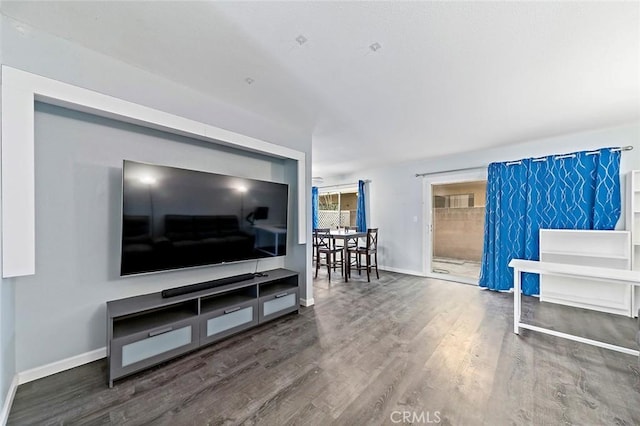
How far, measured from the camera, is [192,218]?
231 cm

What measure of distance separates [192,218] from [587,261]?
501cm

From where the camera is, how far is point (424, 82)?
220 centimetres

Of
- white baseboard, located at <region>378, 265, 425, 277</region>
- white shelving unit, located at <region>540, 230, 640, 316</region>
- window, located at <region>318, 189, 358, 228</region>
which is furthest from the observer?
window, located at <region>318, 189, 358, 228</region>

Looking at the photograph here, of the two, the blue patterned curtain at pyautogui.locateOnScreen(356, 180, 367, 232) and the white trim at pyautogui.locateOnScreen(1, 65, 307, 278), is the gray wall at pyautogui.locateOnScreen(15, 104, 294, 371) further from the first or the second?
the blue patterned curtain at pyautogui.locateOnScreen(356, 180, 367, 232)

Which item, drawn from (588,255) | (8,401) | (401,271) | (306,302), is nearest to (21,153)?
(8,401)

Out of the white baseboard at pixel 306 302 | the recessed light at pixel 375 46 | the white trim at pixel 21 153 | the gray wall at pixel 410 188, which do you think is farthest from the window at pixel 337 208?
the white trim at pixel 21 153

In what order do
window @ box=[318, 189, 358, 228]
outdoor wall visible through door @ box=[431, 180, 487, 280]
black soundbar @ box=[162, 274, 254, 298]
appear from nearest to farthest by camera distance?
1. black soundbar @ box=[162, 274, 254, 298]
2. outdoor wall visible through door @ box=[431, 180, 487, 280]
3. window @ box=[318, 189, 358, 228]

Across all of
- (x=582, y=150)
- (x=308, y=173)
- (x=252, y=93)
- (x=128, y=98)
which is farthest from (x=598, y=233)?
(x=128, y=98)

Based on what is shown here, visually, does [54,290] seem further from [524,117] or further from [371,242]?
[524,117]

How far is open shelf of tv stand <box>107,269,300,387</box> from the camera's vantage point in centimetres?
183

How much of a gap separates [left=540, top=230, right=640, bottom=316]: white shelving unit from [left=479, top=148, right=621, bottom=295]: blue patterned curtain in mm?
128

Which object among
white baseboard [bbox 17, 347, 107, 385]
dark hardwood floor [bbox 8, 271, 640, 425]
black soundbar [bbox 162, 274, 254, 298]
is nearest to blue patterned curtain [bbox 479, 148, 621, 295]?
dark hardwood floor [bbox 8, 271, 640, 425]

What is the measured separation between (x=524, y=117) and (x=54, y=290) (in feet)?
16.0

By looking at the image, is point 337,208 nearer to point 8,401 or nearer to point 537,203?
point 537,203
